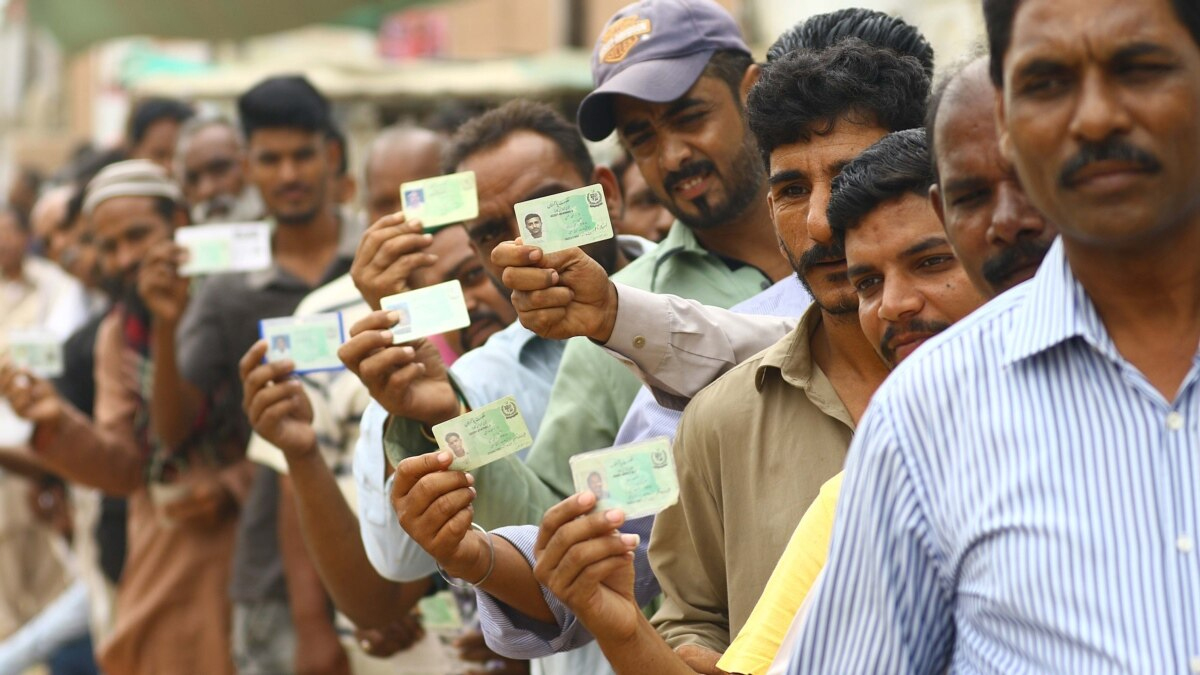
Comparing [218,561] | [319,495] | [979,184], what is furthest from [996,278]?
[218,561]

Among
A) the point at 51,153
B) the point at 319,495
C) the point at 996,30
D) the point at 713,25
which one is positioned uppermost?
the point at 51,153

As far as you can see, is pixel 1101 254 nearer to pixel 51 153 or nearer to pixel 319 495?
pixel 319 495

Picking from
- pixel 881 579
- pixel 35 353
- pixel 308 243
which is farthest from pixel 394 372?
pixel 35 353

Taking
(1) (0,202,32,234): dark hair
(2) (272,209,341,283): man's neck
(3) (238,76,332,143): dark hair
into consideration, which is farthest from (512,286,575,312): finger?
(1) (0,202,32,234): dark hair

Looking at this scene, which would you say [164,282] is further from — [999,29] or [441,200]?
[999,29]

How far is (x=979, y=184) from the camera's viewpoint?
7.34ft

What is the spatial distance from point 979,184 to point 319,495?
241cm

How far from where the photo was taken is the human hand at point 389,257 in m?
3.47

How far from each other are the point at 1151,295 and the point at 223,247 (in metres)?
3.76

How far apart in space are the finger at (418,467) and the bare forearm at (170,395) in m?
2.80

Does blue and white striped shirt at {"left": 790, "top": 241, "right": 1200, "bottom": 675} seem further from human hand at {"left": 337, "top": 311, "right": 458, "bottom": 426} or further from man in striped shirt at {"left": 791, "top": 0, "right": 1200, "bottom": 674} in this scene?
human hand at {"left": 337, "top": 311, "right": 458, "bottom": 426}

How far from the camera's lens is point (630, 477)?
96.5 inches

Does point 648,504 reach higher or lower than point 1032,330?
lower

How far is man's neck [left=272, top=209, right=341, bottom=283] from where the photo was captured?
5602mm
